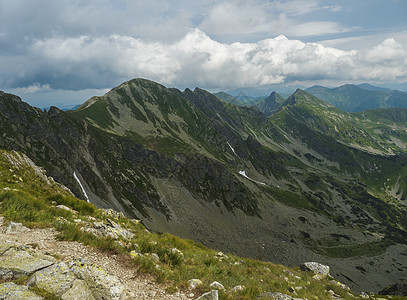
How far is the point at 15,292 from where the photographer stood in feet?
19.4

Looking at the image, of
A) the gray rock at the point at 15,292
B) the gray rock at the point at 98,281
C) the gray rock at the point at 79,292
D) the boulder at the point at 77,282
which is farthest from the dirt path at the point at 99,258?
the gray rock at the point at 15,292

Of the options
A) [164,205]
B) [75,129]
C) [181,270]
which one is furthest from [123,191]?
[181,270]

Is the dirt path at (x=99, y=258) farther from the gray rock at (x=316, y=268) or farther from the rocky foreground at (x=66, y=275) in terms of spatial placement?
the gray rock at (x=316, y=268)

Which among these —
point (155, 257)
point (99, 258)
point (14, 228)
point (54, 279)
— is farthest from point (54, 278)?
point (14, 228)

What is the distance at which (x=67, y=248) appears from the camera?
405 inches

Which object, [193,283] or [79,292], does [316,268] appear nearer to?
[193,283]

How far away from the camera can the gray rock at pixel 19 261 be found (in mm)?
6965

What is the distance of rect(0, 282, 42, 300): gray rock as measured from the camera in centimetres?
571

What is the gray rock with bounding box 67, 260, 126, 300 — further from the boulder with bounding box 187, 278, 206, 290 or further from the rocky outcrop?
the boulder with bounding box 187, 278, 206, 290

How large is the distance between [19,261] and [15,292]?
2161 millimetres

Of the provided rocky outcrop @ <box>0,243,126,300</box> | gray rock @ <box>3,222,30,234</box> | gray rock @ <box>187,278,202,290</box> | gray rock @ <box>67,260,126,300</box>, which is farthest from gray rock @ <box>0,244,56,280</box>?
gray rock @ <box>187,278,202,290</box>

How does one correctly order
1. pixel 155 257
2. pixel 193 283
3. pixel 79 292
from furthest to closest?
pixel 155 257
pixel 193 283
pixel 79 292

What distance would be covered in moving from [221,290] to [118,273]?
4744 mm

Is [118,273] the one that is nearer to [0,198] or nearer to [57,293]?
[57,293]
